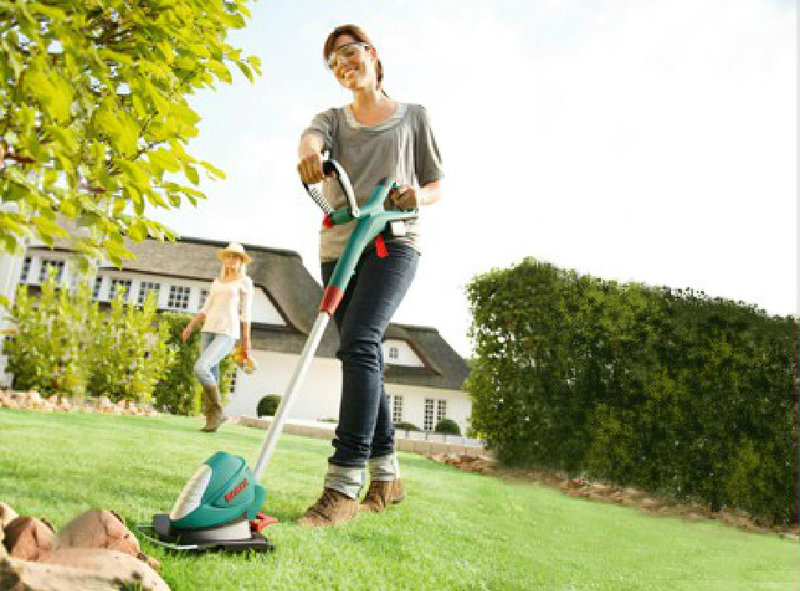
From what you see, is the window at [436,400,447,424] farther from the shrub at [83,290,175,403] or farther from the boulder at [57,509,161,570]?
the boulder at [57,509,161,570]

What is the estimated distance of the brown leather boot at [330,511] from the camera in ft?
9.85

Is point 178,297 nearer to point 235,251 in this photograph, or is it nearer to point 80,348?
point 80,348

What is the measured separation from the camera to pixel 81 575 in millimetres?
1756

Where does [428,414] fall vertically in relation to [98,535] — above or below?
above

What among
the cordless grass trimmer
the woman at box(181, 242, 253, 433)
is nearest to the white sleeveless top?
the woman at box(181, 242, 253, 433)

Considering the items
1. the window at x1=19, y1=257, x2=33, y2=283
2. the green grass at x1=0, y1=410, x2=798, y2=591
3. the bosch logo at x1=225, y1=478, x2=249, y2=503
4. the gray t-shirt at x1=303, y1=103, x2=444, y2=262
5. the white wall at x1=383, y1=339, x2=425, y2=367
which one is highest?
the window at x1=19, y1=257, x2=33, y2=283

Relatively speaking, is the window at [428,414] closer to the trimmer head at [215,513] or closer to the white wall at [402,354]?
the white wall at [402,354]

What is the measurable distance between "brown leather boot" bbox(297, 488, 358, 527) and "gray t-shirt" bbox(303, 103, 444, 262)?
1295 mm

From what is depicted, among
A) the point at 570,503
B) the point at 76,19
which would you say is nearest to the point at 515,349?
the point at 570,503

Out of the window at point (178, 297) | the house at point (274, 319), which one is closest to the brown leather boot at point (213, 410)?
the house at point (274, 319)

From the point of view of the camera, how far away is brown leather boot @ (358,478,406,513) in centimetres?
364

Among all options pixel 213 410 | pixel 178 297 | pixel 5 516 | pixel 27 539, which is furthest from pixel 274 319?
pixel 27 539

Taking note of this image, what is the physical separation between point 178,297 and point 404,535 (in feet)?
84.6

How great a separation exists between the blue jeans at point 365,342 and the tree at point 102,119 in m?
1.04
